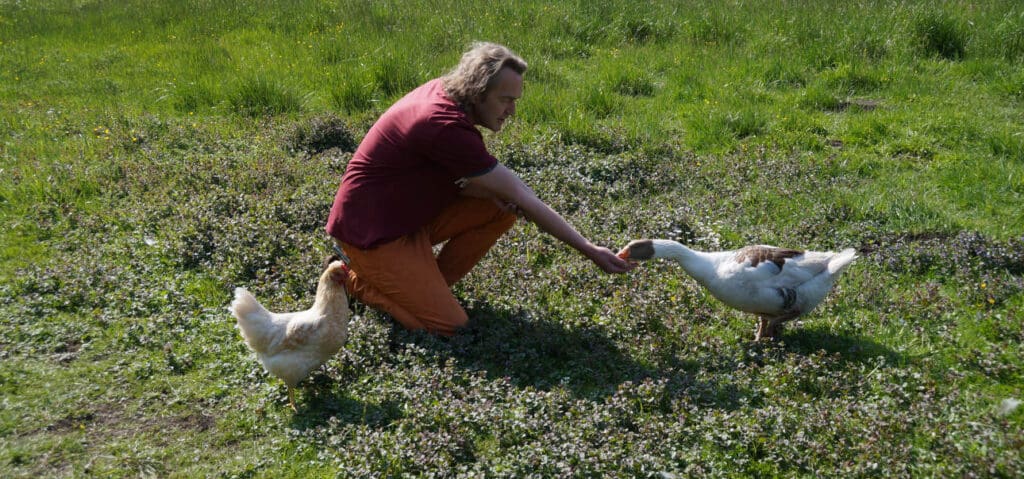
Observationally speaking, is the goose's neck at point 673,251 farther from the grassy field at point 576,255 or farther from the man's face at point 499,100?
the man's face at point 499,100

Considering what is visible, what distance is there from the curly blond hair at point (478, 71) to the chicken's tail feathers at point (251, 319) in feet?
5.71

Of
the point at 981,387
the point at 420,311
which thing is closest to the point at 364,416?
the point at 420,311

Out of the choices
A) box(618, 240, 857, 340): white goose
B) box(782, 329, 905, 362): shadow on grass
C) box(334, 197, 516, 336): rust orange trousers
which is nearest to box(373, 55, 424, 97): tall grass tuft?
box(334, 197, 516, 336): rust orange trousers

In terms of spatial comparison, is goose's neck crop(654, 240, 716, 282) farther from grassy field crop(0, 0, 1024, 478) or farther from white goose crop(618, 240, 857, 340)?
grassy field crop(0, 0, 1024, 478)

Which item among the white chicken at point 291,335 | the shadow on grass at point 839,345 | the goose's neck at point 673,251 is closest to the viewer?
the white chicken at point 291,335

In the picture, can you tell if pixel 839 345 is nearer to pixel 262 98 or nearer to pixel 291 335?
pixel 291 335

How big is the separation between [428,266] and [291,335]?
1066mm

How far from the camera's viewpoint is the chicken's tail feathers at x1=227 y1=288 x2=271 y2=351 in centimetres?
477

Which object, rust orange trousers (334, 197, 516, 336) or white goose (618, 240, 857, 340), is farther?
rust orange trousers (334, 197, 516, 336)

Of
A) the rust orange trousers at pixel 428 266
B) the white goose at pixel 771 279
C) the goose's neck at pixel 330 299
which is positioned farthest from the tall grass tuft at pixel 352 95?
the white goose at pixel 771 279

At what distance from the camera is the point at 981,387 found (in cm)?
452

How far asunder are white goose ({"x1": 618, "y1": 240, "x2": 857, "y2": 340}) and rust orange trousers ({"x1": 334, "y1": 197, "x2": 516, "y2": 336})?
147cm

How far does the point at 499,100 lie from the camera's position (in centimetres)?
498

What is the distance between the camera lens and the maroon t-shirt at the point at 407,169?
193 inches
